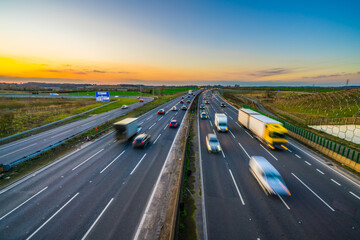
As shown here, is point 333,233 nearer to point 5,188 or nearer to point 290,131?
point 290,131

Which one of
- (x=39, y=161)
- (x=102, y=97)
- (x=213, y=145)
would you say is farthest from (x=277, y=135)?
(x=102, y=97)

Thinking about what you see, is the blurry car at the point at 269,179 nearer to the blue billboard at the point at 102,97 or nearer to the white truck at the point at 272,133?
the white truck at the point at 272,133

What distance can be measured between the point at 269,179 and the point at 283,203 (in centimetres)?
201

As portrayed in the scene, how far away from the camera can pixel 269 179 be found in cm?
1372

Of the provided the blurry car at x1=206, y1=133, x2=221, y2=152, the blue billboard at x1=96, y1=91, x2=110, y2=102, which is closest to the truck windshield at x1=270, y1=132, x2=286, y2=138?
the blurry car at x1=206, y1=133, x2=221, y2=152

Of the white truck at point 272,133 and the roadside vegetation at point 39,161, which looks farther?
the white truck at point 272,133

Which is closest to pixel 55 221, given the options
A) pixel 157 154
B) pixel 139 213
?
pixel 139 213

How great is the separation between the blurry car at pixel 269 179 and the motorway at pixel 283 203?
2.08 feet

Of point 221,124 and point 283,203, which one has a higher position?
point 221,124

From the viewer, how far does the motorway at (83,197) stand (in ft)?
33.4

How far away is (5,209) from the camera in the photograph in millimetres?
11969

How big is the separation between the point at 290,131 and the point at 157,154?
26.7m

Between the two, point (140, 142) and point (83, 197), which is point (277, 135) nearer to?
point (140, 142)

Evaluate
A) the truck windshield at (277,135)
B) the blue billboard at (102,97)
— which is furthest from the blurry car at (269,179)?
the blue billboard at (102,97)
